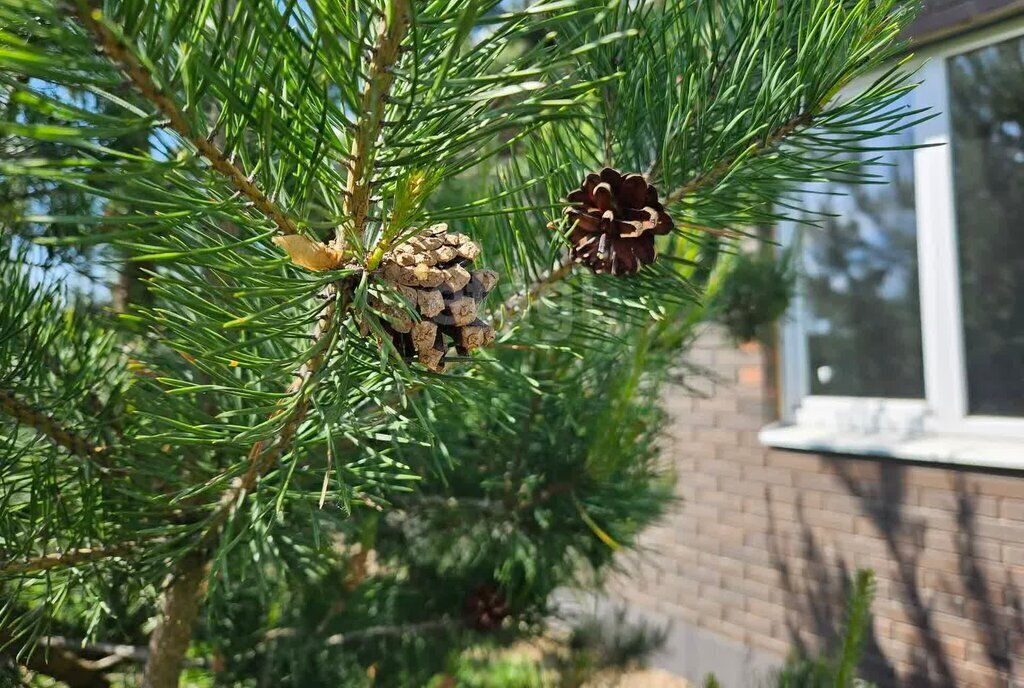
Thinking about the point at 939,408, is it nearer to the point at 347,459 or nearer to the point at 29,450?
the point at 347,459

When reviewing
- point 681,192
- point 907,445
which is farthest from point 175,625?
point 907,445

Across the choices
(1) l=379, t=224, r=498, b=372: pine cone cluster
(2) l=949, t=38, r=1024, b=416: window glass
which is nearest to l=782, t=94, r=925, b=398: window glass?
(2) l=949, t=38, r=1024, b=416: window glass

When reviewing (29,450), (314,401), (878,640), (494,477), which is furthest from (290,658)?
(878,640)

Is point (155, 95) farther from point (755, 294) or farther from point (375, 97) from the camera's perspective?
point (755, 294)

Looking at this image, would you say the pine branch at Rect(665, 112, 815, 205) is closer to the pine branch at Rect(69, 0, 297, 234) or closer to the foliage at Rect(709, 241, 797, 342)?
the pine branch at Rect(69, 0, 297, 234)

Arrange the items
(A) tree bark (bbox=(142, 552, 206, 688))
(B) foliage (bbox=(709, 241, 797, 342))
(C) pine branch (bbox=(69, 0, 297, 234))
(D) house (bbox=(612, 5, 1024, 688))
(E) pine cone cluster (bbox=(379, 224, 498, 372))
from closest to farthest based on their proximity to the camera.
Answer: (C) pine branch (bbox=(69, 0, 297, 234)) < (E) pine cone cluster (bbox=(379, 224, 498, 372)) < (A) tree bark (bbox=(142, 552, 206, 688)) < (B) foliage (bbox=(709, 241, 797, 342)) < (D) house (bbox=(612, 5, 1024, 688))

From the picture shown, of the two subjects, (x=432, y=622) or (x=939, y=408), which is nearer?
(x=432, y=622)
